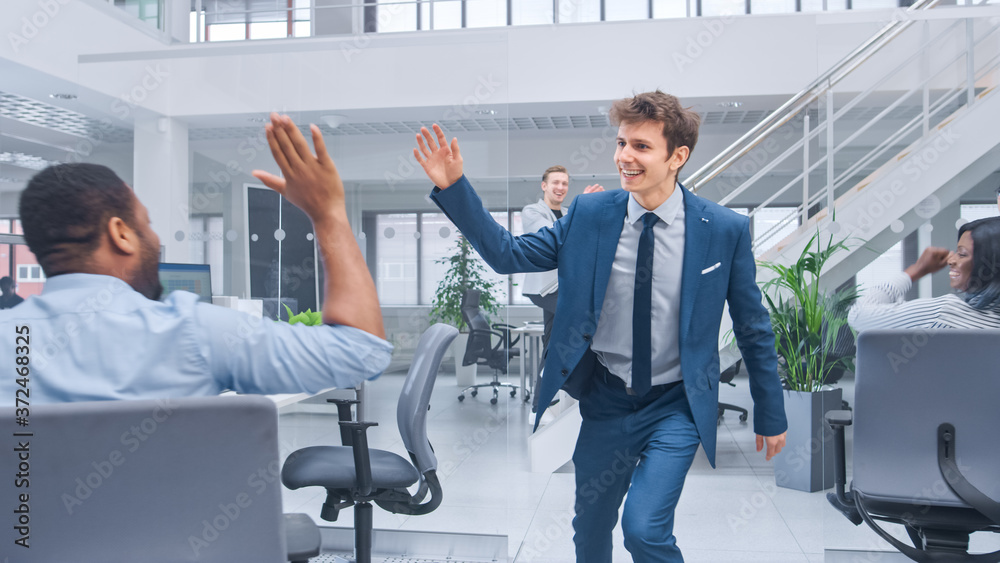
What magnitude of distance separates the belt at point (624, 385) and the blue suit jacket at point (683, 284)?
4 cm

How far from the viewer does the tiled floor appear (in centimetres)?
284

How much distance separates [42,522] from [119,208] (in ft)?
1.32

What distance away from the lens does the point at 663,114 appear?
1.78m

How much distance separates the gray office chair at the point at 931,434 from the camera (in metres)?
1.75

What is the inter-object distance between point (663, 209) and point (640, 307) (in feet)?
0.88

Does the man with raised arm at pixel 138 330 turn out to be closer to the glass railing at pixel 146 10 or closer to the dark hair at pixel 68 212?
the dark hair at pixel 68 212

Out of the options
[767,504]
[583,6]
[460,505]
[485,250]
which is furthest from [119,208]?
[583,6]

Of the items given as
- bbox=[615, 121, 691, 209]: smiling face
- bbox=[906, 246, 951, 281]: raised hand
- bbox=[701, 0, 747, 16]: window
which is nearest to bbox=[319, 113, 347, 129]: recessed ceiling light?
bbox=[615, 121, 691, 209]: smiling face

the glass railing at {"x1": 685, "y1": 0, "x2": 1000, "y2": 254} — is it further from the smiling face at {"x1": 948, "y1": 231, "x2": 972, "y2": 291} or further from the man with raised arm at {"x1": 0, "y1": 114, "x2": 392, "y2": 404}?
the man with raised arm at {"x1": 0, "y1": 114, "x2": 392, "y2": 404}

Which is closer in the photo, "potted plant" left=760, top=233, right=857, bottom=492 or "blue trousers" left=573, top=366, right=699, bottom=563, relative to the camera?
"blue trousers" left=573, top=366, right=699, bottom=563

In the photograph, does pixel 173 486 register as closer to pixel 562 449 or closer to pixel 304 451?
pixel 304 451

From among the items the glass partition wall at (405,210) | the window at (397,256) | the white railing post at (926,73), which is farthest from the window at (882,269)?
the window at (397,256)

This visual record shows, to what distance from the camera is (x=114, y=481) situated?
84cm

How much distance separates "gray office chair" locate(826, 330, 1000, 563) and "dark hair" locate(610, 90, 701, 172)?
705 millimetres
